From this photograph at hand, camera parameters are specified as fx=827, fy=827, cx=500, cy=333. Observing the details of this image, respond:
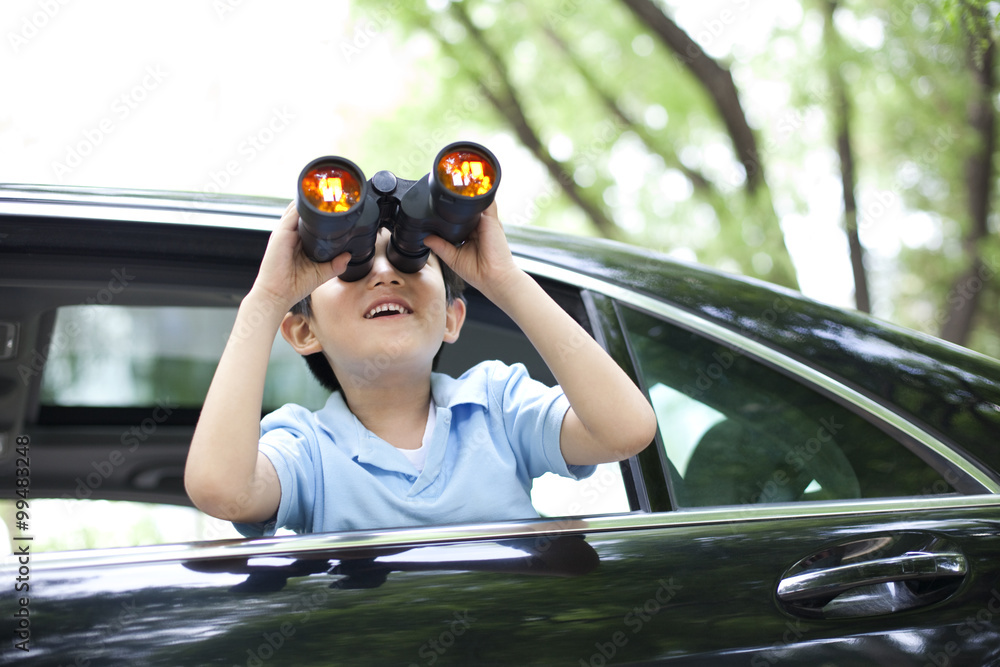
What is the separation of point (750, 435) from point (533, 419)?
16.3 inches

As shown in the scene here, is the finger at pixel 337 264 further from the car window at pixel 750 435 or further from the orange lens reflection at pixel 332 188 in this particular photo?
the car window at pixel 750 435

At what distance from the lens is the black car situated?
45.4 inches

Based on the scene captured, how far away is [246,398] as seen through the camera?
1.31 metres

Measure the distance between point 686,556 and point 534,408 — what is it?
18.9 inches

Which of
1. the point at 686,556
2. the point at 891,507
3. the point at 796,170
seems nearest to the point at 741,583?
the point at 686,556

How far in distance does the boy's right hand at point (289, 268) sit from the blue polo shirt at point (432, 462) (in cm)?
30

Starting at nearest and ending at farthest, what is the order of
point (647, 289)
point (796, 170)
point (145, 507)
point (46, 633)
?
point (46, 633), point (647, 289), point (145, 507), point (796, 170)

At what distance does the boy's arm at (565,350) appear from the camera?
1424 mm

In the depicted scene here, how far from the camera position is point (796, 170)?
7.31 meters

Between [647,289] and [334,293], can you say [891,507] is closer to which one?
[647,289]

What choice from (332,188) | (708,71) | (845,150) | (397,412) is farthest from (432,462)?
(845,150)
